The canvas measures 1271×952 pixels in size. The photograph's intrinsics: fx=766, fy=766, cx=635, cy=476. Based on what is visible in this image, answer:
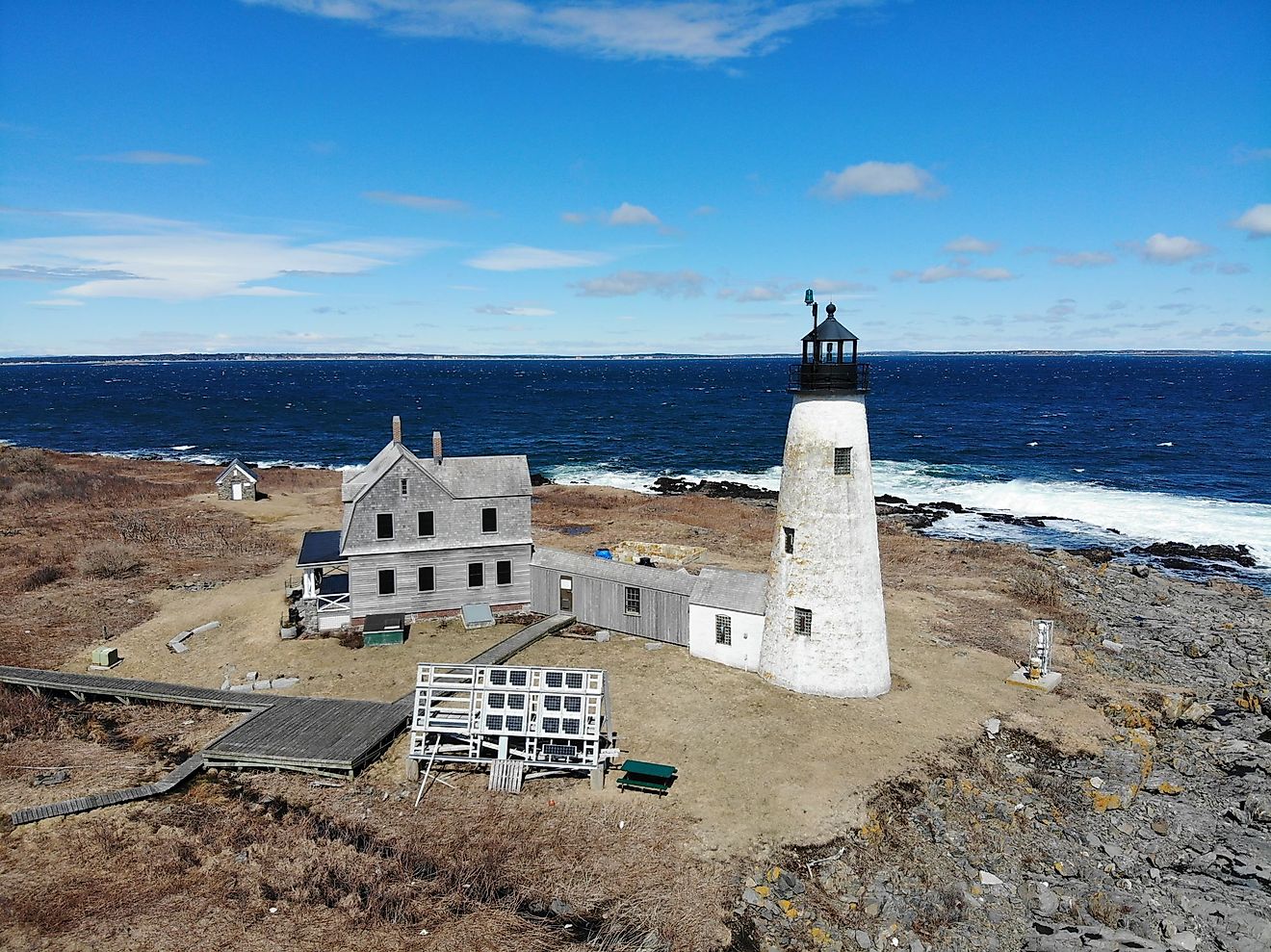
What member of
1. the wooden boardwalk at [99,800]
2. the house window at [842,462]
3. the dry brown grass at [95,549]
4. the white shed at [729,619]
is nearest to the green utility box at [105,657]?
the dry brown grass at [95,549]

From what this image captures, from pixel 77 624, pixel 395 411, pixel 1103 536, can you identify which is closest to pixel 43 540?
pixel 77 624

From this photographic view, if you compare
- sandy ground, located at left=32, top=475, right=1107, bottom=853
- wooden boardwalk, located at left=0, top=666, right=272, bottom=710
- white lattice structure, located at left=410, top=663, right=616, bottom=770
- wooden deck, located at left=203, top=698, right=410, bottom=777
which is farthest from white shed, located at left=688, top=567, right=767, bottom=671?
wooden boardwalk, located at left=0, top=666, right=272, bottom=710

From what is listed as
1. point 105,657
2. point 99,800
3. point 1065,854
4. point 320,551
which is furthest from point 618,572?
point 105,657

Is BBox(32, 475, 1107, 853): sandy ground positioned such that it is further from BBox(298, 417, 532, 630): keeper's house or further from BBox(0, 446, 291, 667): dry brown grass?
BBox(0, 446, 291, 667): dry brown grass

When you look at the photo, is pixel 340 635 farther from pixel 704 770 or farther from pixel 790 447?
pixel 790 447

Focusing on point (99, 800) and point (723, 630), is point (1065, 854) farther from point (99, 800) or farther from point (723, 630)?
point (99, 800)
